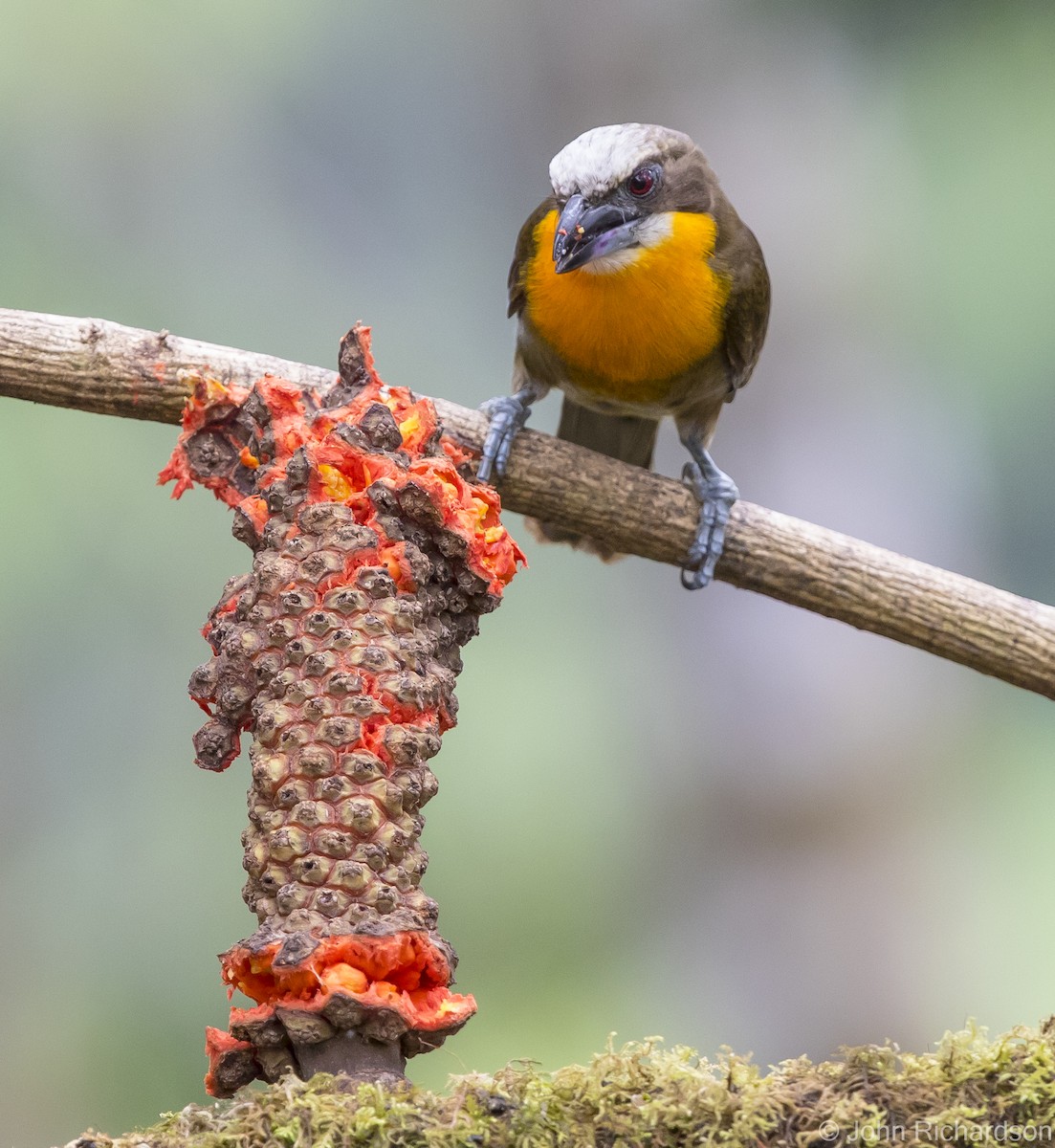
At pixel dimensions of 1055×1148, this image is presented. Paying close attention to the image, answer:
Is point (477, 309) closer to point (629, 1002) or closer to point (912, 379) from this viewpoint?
point (912, 379)

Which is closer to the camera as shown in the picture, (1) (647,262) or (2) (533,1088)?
(2) (533,1088)

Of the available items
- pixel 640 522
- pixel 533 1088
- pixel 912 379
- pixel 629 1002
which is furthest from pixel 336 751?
pixel 912 379

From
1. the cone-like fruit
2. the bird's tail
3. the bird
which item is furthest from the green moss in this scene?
the bird's tail

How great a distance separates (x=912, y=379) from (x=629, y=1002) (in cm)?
222

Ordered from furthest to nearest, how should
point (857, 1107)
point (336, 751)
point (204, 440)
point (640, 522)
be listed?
point (640, 522)
point (204, 440)
point (336, 751)
point (857, 1107)

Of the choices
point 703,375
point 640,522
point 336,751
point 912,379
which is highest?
point 912,379

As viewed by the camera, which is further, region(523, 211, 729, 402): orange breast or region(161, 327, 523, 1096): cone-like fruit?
A: region(523, 211, 729, 402): orange breast

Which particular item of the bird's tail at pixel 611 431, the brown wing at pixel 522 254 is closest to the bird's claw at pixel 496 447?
the brown wing at pixel 522 254

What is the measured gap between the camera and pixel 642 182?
216 centimetres

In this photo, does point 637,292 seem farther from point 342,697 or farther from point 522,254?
point 342,697

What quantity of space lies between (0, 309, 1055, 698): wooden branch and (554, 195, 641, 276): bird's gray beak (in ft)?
0.92

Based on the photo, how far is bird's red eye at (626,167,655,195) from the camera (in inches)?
84.5

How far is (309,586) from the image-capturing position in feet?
3.61

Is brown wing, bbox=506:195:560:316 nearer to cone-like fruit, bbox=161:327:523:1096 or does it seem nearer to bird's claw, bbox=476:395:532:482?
bird's claw, bbox=476:395:532:482
